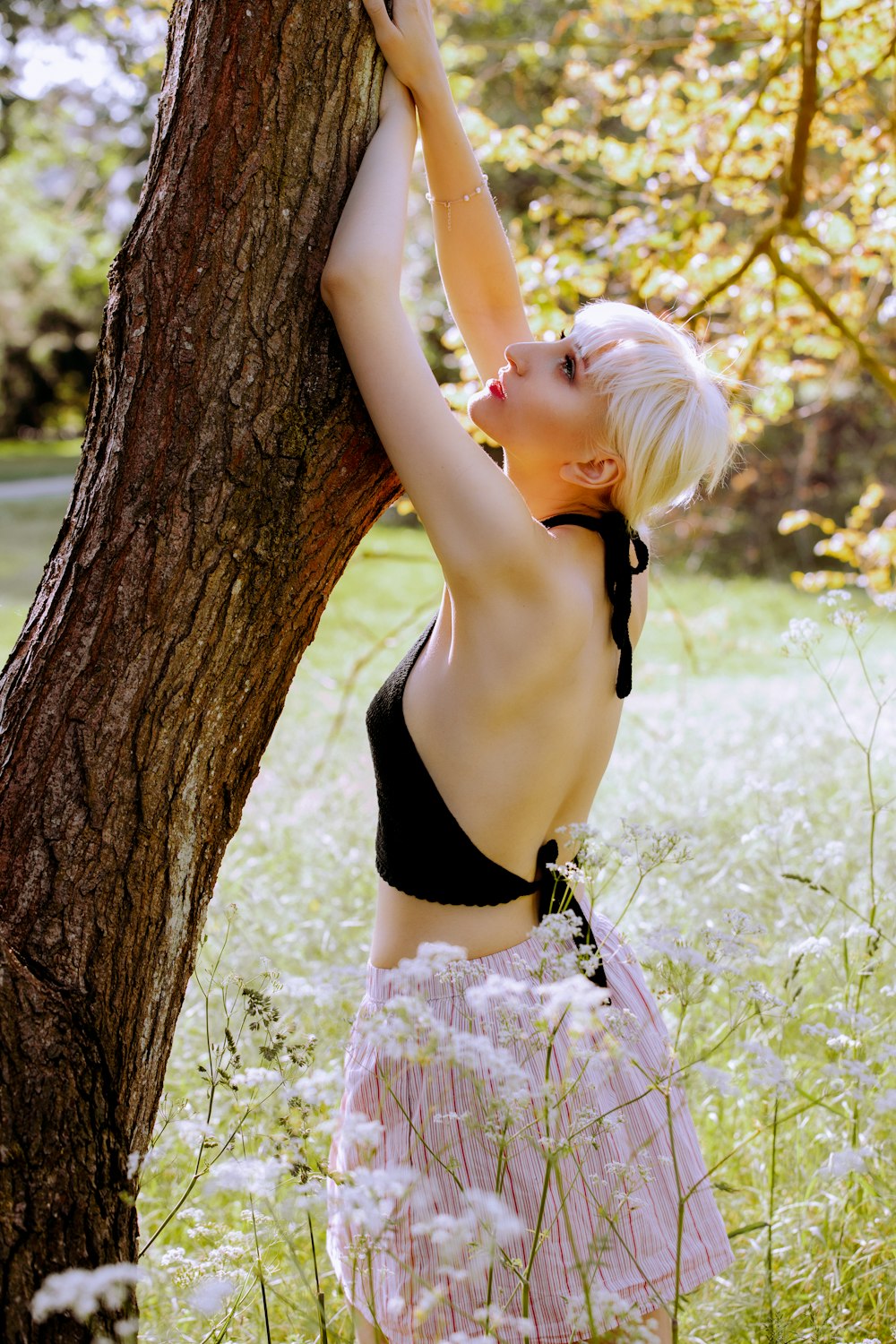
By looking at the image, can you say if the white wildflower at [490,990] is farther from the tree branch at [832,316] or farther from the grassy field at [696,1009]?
the tree branch at [832,316]

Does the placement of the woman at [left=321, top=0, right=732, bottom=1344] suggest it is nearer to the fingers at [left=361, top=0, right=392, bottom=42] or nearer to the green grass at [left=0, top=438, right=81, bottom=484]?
the fingers at [left=361, top=0, right=392, bottom=42]

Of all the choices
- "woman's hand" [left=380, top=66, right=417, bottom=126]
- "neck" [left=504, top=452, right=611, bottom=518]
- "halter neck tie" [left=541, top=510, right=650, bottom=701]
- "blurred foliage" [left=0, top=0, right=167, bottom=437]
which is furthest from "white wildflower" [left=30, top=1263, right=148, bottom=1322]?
"blurred foliage" [left=0, top=0, right=167, bottom=437]

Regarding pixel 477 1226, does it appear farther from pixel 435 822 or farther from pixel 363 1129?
pixel 435 822

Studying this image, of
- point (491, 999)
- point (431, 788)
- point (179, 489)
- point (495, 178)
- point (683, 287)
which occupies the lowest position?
point (491, 999)

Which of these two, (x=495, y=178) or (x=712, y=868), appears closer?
(x=712, y=868)

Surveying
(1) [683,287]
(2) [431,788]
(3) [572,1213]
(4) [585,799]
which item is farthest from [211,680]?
(1) [683,287]

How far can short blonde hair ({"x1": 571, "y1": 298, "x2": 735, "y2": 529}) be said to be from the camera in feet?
5.76

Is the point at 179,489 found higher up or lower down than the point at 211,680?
higher up

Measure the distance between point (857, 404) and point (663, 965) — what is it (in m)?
14.5

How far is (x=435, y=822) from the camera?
1.71 m

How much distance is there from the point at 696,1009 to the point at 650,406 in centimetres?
156

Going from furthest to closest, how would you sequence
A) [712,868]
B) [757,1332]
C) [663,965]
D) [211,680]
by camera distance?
[712,868] < [757,1332] < [211,680] < [663,965]

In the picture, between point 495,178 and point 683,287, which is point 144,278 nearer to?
point 683,287

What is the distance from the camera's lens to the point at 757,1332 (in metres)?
2.00
